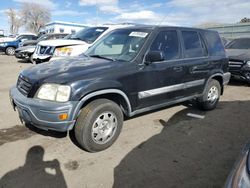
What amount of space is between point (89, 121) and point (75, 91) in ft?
1.59

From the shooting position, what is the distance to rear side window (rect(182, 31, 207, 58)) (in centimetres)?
487

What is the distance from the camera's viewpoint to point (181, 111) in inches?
223

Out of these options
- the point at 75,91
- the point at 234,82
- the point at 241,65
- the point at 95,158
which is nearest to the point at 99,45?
the point at 75,91

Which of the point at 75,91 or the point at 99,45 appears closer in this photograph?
the point at 75,91

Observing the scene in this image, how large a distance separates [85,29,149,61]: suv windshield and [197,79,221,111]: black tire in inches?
83.0

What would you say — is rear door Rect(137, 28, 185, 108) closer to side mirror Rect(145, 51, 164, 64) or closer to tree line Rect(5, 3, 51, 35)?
side mirror Rect(145, 51, 164, 64)

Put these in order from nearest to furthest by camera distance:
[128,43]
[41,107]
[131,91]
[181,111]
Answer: [41,107], [131,91], [128,43], [181,111]

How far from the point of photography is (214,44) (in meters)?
5.62

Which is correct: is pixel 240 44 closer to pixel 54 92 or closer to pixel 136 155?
pixel 136 155

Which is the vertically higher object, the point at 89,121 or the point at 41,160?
the point at 89,121

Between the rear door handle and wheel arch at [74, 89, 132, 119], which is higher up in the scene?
the rear door handle

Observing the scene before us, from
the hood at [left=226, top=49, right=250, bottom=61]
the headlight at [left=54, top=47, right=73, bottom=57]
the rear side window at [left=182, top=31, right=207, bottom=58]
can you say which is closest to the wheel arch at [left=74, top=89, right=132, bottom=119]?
the rear side window at [left=182, top=31, right=207, bottom=58]

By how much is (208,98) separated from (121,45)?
8.21 feet

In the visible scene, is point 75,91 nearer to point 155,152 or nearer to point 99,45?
point 155,152
